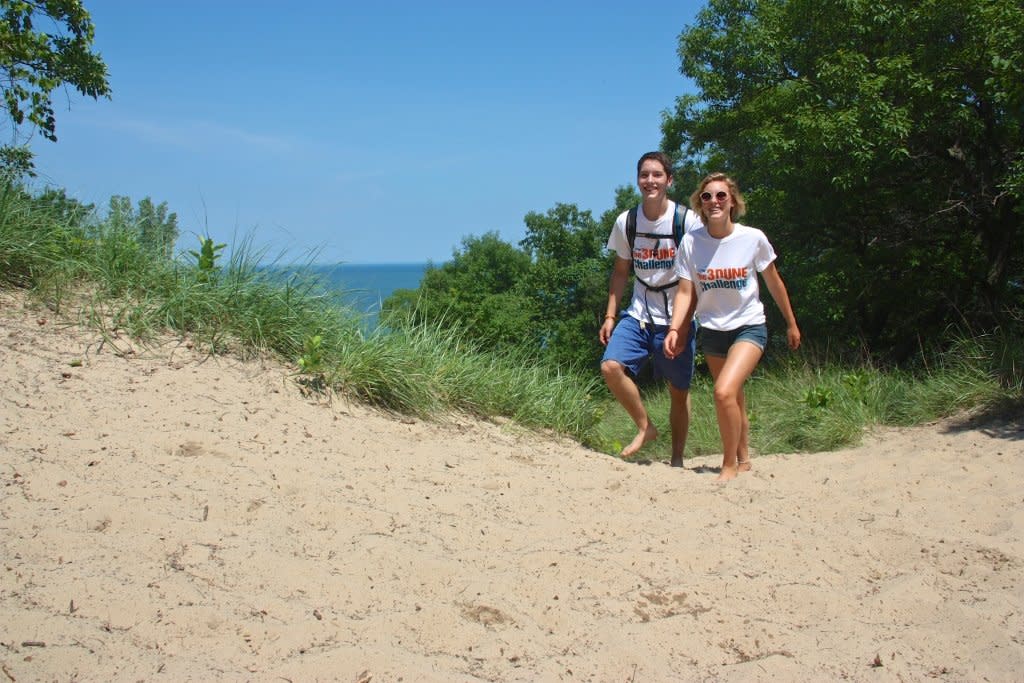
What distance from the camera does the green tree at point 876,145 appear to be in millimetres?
10180

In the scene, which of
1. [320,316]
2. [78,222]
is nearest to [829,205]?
[320,316]

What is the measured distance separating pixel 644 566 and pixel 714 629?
19.6 inches

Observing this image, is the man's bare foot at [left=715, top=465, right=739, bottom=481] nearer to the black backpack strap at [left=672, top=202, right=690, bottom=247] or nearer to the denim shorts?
the denim shorts

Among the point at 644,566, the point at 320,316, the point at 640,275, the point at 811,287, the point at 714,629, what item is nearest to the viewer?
the point at 714,629

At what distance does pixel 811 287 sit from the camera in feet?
38.5

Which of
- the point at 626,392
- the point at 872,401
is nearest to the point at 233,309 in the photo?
the point at 626,392

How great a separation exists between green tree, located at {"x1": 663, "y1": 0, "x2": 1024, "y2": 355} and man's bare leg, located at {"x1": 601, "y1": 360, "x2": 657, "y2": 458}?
4980 mm

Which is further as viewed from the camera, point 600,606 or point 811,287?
point 811,287

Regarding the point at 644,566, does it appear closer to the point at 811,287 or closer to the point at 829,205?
the point at 811,287

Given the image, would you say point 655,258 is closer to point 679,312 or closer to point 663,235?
point 663,235

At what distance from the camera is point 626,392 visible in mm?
6086

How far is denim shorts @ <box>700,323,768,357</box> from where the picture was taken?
5395mm

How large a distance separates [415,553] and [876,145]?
8.49 m

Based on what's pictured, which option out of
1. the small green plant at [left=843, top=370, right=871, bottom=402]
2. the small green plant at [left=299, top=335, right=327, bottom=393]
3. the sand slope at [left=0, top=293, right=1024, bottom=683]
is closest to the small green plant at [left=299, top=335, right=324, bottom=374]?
the small green plant at [left=299, top=335, right=327, bottom=393]
